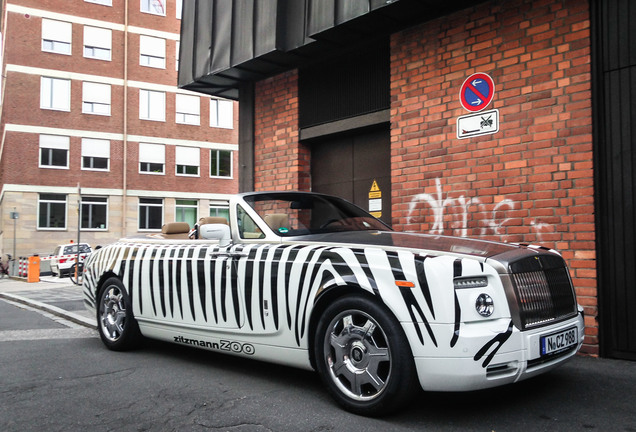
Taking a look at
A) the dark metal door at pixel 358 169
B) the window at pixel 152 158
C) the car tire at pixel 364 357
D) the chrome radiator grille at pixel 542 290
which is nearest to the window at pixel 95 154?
the window at pixel 152 158

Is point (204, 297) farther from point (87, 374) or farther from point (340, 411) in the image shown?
point (340, 411)

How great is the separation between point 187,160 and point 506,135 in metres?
32.0

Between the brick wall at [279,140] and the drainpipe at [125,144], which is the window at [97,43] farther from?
the brick wall at [279,140]

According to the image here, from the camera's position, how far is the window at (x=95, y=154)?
3300 cm

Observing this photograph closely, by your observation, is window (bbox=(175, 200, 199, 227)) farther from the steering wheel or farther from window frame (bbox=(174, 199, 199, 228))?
the steering wheel

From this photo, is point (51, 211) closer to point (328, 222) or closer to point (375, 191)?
point (375, 191)

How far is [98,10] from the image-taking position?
111 ft

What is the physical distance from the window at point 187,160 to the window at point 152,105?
93.5 inches

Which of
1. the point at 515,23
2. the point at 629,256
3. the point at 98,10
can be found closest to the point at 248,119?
the point at 515,23

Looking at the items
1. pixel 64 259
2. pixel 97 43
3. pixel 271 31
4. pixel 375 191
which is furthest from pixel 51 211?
pixel 375 191

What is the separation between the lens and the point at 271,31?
26.7 ft

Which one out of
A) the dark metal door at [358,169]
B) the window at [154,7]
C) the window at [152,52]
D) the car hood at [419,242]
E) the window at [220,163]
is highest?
the window at [154,7]

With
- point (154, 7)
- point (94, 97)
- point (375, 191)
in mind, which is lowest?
point (375, 191)

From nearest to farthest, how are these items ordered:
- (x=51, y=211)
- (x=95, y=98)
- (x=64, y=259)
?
(x=64, y=259) → (x=51, y=211) → (x=95, y=98)
